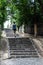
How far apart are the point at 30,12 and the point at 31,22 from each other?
187 cm

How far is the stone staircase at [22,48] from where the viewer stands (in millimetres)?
16003

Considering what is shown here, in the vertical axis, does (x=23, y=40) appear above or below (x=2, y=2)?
below

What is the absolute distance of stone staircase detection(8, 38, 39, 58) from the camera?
16.0m

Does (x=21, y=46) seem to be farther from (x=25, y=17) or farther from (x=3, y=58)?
(x=25, y=17)

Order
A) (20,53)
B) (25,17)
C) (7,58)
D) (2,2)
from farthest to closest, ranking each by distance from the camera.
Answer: (25,17), (2,2), (20,53), (7,58)

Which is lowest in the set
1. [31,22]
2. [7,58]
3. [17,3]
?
[7,58]

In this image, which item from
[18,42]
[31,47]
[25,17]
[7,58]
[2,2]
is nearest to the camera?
[7,58]

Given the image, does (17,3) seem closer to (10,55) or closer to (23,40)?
(23,40)

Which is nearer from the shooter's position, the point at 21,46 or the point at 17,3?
the point at 21,46

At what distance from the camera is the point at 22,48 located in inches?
689

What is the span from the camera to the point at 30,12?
2291 cm

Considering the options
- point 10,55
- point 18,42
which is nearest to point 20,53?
point 10,55

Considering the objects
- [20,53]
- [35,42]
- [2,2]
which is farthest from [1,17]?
[20,53]

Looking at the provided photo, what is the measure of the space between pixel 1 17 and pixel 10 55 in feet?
25.0
